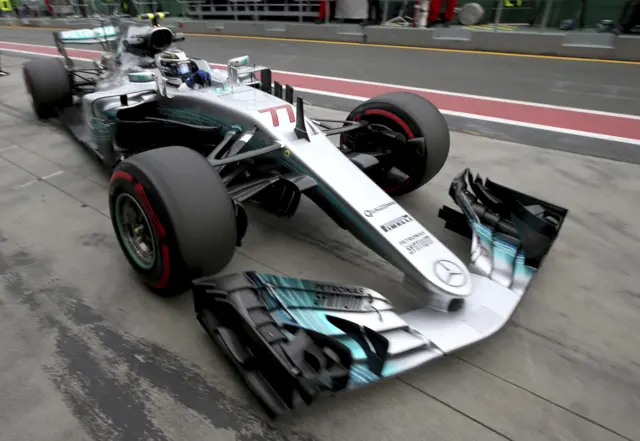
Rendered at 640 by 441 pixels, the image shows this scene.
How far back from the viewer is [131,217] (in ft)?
8.14

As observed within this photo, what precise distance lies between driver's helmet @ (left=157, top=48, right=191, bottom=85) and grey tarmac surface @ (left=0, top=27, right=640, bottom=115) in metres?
4.40

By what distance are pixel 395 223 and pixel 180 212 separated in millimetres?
1098

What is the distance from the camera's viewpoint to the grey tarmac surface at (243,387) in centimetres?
182

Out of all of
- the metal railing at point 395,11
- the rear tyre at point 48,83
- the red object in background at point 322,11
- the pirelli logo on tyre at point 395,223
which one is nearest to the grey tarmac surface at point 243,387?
the pirelli logo on tyre at point 395,223

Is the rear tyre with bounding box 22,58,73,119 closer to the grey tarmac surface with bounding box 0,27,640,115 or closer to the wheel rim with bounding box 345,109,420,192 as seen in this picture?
the wheel rim with bounding box 345,109,420,192

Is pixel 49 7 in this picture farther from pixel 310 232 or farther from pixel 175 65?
pixel 310 232

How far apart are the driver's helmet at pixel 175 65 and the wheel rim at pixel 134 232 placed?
1451 millimetres

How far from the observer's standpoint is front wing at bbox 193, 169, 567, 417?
1703 mm

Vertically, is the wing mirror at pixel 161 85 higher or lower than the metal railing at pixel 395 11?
higher

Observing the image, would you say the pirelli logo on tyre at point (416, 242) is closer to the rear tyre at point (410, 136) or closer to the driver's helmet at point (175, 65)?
the rear tyre at point (410, 136)

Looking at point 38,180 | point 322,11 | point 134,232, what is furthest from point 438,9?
point 134,232

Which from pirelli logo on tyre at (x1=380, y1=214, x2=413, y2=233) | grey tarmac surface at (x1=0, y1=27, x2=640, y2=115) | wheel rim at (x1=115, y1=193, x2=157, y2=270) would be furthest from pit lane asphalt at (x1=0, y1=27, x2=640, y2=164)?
wheel rim at (x1=115, y1=193, x2=157, y2=270)

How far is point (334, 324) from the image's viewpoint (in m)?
1.89

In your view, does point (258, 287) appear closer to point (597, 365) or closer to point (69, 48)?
point (597, 365)
